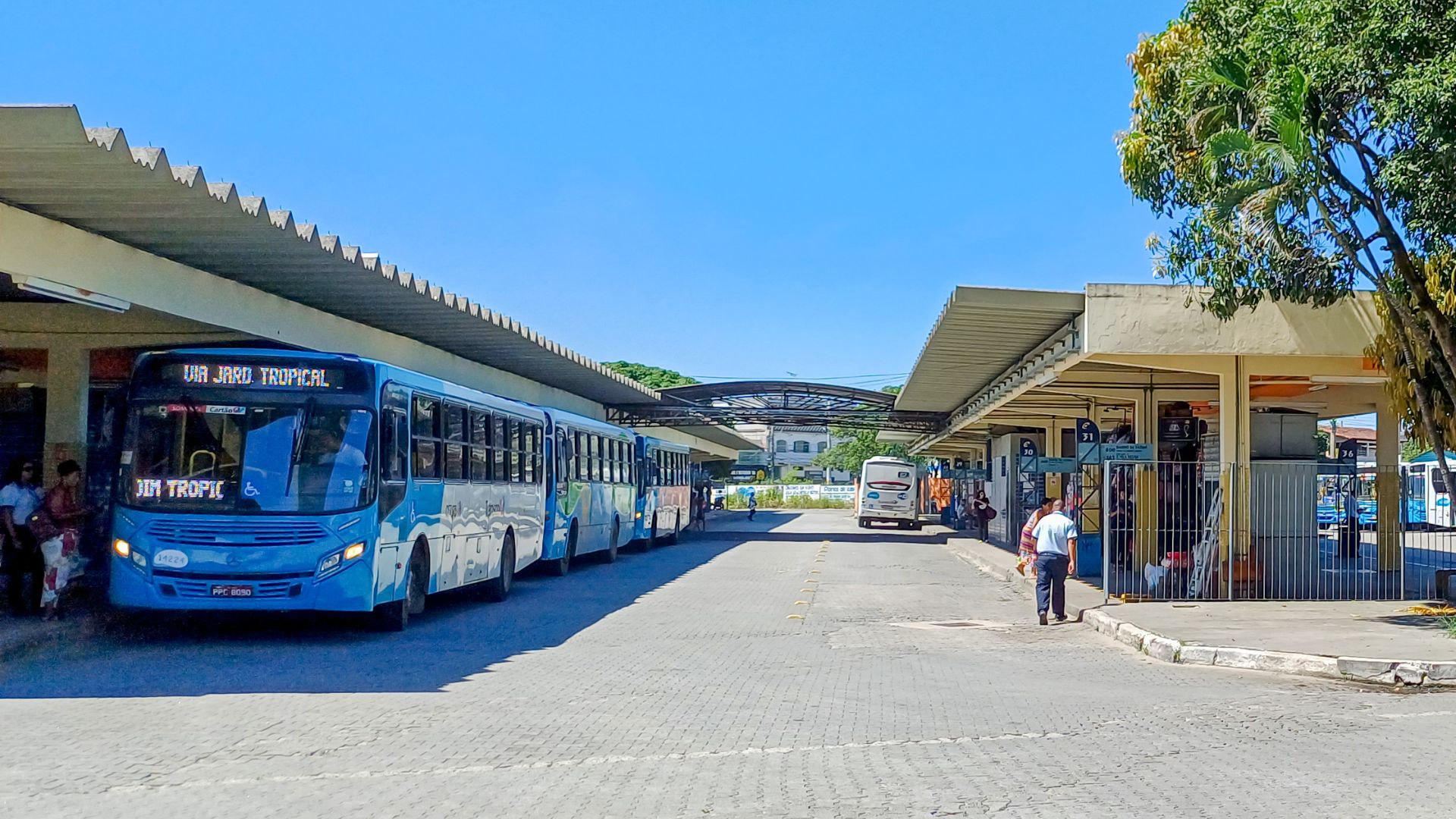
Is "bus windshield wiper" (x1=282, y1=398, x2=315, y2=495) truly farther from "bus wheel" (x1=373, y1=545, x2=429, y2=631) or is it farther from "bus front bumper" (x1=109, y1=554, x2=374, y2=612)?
"bus wheel" (x1=373, y1=545, x2=429, y2=631)

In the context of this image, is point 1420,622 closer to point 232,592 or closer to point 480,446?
point 480,446

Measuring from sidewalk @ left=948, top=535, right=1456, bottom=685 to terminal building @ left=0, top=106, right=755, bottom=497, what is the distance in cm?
968

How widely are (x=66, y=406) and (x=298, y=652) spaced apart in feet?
20.9

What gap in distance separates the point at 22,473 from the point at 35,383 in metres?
7.03

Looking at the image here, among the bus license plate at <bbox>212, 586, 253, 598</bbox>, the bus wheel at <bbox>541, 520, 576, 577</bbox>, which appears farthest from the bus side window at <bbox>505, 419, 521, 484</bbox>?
the bus license plate at <bbox>212, 586, 253, 598</bbox>

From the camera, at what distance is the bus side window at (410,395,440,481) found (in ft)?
46.5

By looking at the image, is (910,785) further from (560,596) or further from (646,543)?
(646,543)

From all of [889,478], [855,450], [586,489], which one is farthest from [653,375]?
[586,489]

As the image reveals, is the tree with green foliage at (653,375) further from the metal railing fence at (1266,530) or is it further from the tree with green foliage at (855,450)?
the metal railing fence at (1266,530)

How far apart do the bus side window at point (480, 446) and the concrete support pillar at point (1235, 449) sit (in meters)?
9.76

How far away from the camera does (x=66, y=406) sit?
16.4 m

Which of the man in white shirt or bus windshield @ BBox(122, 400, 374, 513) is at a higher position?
bus windshield @ BBox(122, 400, 374, 513)

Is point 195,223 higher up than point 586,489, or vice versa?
point 195,223

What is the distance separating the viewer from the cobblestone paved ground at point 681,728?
21.8 ft
